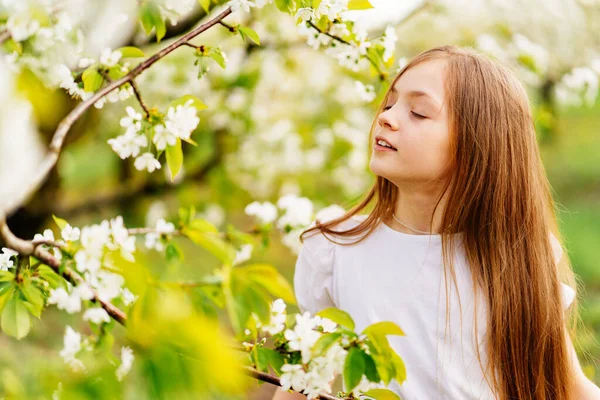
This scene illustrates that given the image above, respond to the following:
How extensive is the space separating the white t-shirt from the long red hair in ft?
0.12

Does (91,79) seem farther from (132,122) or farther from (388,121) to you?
(388,121)

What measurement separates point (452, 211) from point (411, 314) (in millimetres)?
231

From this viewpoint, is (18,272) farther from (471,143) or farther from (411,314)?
(471,143)

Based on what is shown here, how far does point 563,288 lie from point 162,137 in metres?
0.95

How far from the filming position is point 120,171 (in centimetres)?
357

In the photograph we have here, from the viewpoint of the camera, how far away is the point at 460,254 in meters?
1.38

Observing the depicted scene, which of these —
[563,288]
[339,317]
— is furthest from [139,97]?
[563,288]

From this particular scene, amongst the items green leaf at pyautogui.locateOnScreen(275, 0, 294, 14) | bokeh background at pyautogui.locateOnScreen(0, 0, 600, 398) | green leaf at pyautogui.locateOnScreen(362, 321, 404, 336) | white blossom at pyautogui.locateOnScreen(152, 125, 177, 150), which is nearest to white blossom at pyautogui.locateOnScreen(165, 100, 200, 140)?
white blossom at pyautogui.locateOnScreen(152, 125, 177, 150)

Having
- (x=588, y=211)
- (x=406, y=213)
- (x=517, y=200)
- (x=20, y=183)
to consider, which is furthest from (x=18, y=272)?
(x=588, y=211)

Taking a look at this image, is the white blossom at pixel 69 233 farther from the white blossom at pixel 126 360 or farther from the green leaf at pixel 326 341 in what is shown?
the green leaf at pixel 326 341

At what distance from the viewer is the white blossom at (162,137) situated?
99 cm

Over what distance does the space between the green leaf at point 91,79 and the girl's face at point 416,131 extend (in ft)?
1.74

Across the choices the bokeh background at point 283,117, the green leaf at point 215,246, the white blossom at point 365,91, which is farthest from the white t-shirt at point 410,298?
the bokeh background at point 283,117

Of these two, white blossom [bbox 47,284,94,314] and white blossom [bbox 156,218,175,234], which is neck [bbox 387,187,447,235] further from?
white blossom [bbox 47,284,94,314]
